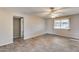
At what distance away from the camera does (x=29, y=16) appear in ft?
16.1

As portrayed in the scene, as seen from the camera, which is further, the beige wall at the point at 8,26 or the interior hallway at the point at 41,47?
the beige wall at the point at 8,26

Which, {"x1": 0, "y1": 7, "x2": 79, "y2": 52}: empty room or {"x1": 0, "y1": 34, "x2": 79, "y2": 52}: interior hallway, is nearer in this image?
{"x1": 0, "y1": 34, "x2": 79, "y2": 52}: interior hallway

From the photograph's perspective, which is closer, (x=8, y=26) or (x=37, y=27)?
(x=8, y=26)

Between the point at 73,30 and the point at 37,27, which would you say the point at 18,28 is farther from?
the point at 73,30

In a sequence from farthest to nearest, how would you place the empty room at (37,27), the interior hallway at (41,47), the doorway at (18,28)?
the doorway at (18,28)
the empty room at (37,27)
the interior hallway at (41,47)

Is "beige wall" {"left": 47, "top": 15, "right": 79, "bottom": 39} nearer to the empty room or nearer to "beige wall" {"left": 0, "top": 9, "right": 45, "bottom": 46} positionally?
the empty room

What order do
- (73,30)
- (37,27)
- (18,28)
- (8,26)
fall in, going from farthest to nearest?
(37,27), (18,28), (73,30), (8,26)

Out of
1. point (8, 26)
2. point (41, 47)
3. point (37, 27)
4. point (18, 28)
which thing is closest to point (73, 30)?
point (37, 27)

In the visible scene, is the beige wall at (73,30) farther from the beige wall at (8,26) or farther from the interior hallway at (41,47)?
the beige wall at (8,26)

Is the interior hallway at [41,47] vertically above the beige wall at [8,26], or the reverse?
the beige wall at [8,26]

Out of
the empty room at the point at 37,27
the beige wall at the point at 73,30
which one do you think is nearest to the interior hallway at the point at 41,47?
the empty room at the point at 37,27

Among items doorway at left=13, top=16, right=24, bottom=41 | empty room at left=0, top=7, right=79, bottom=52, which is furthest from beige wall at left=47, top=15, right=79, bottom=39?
doorway at left=13, top=16, right=24, bottom=41
